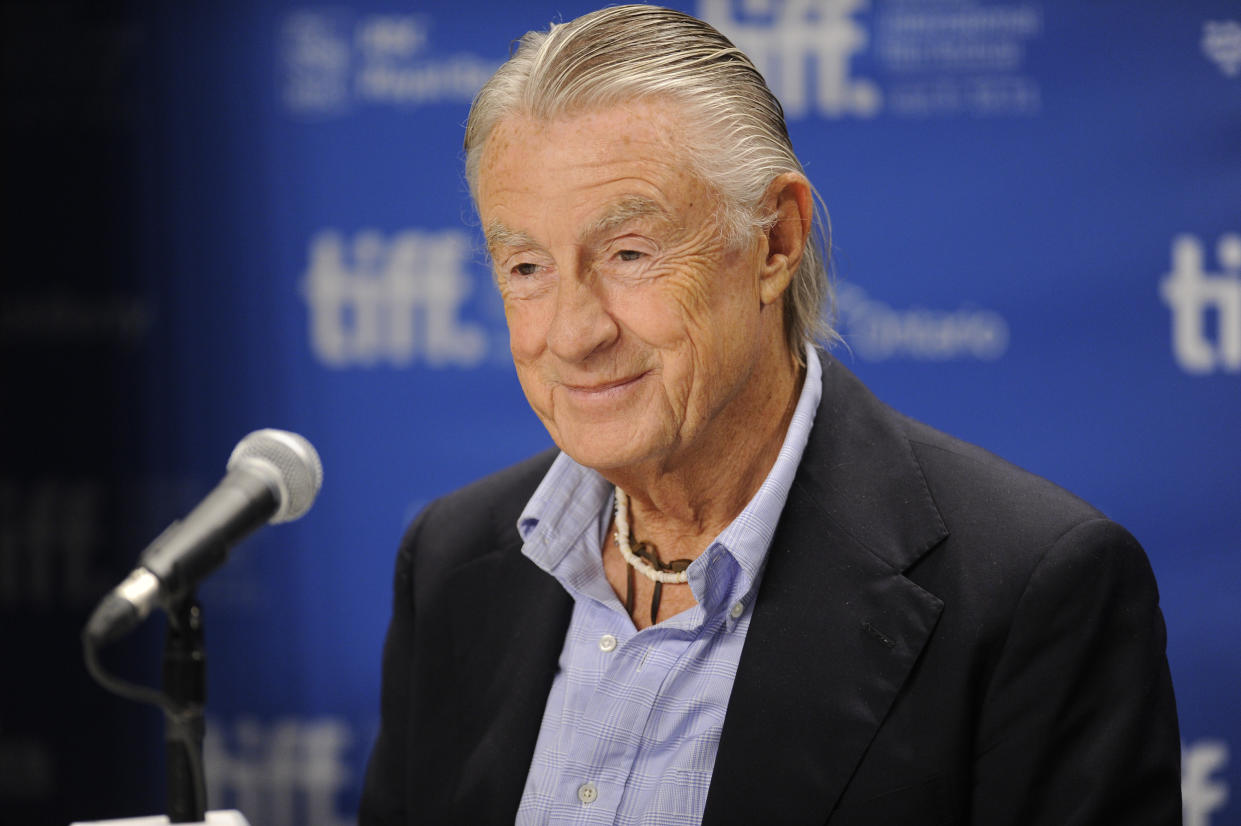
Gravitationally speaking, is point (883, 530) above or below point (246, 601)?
above

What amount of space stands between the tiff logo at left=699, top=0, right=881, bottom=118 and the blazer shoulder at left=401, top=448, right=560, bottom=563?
1454 millimetres

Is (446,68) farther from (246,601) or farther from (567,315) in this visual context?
(567,315)

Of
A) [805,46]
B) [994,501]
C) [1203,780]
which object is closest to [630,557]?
[994,501]

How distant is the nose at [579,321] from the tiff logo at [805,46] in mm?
1689

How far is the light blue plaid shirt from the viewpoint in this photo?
5.66 ft

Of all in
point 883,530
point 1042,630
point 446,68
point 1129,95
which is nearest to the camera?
point 1042,630

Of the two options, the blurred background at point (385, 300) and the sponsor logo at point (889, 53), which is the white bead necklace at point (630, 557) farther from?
the sponsor logo at point (889, 53)

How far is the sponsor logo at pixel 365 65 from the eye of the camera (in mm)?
3324

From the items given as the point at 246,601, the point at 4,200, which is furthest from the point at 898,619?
the point at 4,200

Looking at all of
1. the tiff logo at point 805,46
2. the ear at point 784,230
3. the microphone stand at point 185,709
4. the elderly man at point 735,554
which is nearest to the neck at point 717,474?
the elderly man at point 735,554

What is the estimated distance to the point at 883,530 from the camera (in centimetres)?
177

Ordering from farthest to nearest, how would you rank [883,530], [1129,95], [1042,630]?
1. [1129,95]
2. [883,530]
3. [1042,630]

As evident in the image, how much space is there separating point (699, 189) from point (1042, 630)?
2.47 ft

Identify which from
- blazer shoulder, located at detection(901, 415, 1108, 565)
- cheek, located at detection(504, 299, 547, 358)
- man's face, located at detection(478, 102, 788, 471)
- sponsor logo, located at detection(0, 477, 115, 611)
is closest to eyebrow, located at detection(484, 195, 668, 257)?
man's face, located at detection(478, 102, 788, 471)
